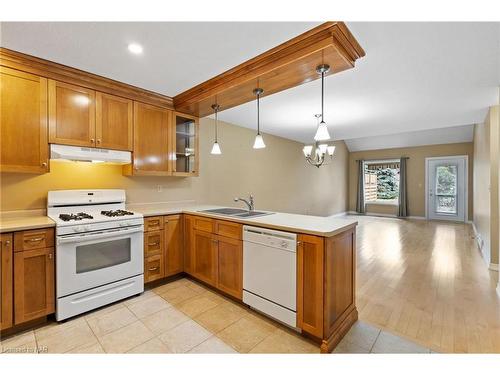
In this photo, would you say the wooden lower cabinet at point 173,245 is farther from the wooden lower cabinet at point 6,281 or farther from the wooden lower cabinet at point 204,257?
the wooden lower cabinet at point 6,281

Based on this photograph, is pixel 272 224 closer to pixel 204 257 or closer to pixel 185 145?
pixel 204 257

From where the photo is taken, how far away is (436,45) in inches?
75.3

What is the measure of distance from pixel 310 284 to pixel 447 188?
8368 millimetres

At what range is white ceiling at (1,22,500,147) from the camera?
5.65 ft

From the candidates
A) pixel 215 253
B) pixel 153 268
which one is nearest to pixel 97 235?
pixel 153 268

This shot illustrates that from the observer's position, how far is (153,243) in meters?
2.79

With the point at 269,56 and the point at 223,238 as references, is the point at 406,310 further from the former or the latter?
the point at 269,56

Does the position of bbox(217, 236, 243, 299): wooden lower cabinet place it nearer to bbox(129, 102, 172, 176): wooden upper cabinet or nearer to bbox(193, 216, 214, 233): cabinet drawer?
bbox(193, 216, 214, 233): cabinet drawer

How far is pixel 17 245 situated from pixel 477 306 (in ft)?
14.1

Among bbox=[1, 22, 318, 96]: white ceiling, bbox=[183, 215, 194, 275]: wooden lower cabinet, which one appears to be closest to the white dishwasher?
bbox=[183, 215, 194, 275]: wooden lower cabinet

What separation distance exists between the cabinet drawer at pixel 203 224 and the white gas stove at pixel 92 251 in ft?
1.99

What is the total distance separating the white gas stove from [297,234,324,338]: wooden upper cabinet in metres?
1.77

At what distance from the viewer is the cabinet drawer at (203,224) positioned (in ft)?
8.73
